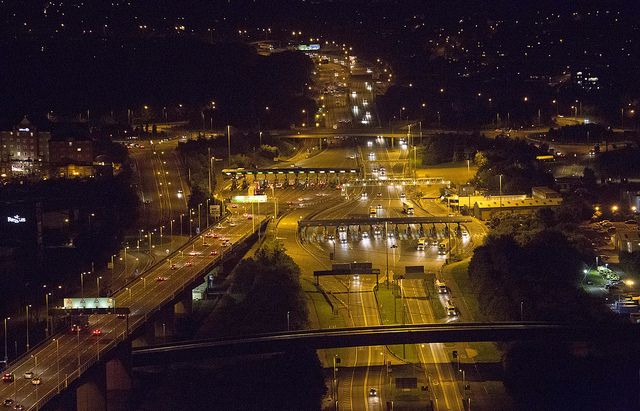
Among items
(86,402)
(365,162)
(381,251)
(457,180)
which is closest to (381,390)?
(86,402)

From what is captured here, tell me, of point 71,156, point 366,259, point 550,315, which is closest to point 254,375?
point 550,315

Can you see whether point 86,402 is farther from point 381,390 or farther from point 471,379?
point 471,379

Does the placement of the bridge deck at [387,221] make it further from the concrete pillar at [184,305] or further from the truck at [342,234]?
the concrete pillar at [184,305]

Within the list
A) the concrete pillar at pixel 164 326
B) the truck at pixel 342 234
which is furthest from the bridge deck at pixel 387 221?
the concrete pillar at pixel 164 326

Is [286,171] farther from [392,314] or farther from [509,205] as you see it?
[392,314]

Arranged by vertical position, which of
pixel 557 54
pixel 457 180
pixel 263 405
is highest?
pixel 557 54

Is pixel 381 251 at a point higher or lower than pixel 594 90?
lower

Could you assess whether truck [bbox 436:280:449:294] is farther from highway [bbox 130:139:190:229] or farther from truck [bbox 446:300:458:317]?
highway [bbox 130:139:190:229]

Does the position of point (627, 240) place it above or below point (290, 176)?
below
